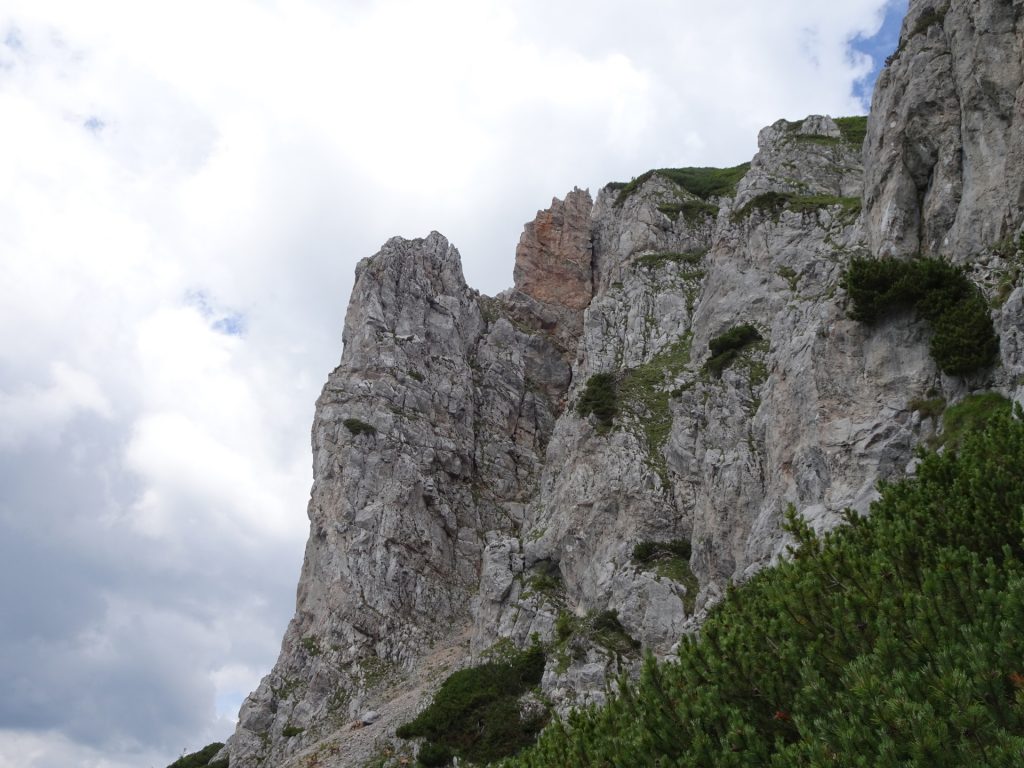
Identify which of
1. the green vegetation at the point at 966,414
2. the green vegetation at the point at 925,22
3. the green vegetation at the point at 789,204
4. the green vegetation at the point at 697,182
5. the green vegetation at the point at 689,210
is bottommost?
the green vegetation at the point at 966,414

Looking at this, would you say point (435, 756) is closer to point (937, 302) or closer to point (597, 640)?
point (597, 640)

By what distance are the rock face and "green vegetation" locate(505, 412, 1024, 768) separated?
7773 millimetres

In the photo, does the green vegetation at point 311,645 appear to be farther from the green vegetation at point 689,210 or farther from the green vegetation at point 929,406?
the green vegetation at point 689,210

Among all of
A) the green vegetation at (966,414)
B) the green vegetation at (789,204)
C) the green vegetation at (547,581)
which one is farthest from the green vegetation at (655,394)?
the green vegetation at (966,414)

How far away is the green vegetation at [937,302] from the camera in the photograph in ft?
78.3

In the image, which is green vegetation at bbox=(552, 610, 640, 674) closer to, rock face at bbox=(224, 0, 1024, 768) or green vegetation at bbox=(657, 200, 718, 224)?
rock face at bbox=(224, 0, 1024, 768)

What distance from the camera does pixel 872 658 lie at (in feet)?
31.0

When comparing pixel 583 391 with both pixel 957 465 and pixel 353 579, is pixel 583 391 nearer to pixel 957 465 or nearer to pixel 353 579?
pixel 353 579

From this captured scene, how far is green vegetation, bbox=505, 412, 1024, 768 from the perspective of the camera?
7840mm

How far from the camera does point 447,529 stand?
66.2 metres

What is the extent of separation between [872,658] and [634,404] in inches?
1590

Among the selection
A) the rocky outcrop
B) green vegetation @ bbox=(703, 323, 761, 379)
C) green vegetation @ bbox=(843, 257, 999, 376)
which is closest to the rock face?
the rocky outcrop

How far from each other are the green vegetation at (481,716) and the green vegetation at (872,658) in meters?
22.1

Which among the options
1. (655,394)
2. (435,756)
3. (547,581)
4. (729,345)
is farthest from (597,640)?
(729,345)
